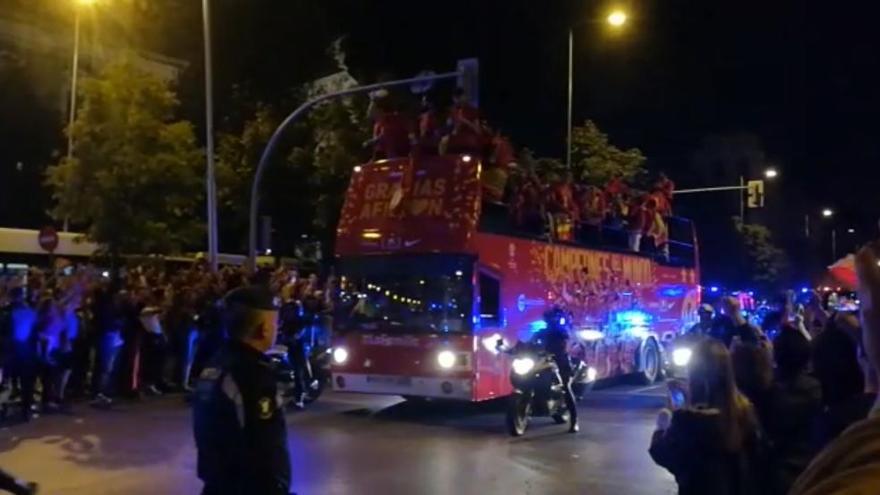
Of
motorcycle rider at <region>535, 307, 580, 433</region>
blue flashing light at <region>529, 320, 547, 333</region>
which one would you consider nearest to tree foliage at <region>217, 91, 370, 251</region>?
blue flashing light at <region>529, 320, 547, 333</region>

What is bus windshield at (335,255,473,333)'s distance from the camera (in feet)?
45.5

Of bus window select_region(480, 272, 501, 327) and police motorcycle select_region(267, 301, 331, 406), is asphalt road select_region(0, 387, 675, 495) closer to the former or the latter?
police motorcycle select_region(267, 301, 331, 406)

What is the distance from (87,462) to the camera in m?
10.7

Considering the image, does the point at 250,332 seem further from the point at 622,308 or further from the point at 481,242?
the point at 622,308

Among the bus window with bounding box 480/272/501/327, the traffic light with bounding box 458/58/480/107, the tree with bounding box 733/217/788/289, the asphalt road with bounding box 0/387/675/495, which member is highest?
the traffic light with bounding box 458/58/480/107

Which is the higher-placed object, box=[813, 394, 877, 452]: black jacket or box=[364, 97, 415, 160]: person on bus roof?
box=[364, 97, 415, 160]: person on bus roof

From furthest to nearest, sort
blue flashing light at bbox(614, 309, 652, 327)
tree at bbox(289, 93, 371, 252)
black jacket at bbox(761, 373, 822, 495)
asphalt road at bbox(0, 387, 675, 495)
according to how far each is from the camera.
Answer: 1. tree at bbox(289, 93, 371, 252)
2. blue flashing light at bbox(614, 309, 652, 327)
3. asphalt road at bbox(0, 387, 675, 495)
4. black jacket at bbox(761, 373, 822, 495)

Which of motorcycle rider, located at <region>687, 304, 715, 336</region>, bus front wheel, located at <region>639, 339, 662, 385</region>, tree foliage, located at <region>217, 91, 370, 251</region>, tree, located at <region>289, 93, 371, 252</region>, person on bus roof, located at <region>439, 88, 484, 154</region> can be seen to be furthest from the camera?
tree foliage, located at <region>217, 91, 370, 251</region>

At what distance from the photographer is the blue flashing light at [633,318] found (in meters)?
19.3

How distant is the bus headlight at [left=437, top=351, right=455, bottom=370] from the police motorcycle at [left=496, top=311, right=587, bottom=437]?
2.45 ft

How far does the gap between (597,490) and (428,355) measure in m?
4.68

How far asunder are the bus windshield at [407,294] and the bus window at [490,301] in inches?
12.2

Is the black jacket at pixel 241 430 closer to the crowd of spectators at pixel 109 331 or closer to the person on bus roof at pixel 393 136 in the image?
the crowd of spectators at pixel 109 331

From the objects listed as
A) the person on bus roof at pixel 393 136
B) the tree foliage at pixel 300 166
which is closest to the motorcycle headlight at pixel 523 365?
the person on bus roof at pixel 393 136
